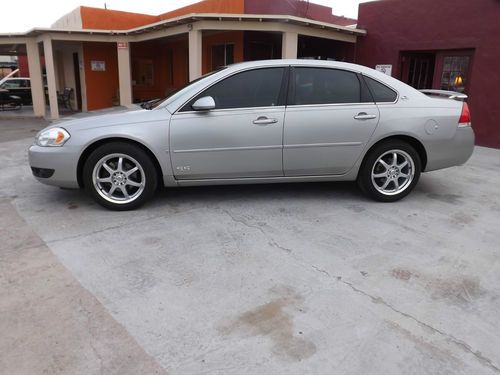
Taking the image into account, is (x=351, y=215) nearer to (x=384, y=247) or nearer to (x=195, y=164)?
(x=384, y=247)

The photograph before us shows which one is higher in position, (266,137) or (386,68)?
(386,68)

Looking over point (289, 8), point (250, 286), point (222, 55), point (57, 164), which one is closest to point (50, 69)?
point (222, 55)

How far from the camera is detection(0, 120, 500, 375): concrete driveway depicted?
237 centimetres

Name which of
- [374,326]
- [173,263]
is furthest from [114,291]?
[374,326]

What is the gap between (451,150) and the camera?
4977 millimetres

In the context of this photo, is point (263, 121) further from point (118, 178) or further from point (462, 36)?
point (462, 36)

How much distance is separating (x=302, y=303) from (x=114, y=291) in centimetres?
133

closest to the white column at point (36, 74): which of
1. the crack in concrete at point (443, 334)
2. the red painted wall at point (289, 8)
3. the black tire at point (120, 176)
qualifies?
the red painted wall at point (289, 8)

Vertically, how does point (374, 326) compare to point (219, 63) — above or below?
below

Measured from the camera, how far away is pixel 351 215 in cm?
455

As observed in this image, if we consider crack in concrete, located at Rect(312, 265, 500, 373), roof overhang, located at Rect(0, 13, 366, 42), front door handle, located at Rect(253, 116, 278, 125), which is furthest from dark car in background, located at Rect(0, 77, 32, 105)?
crack in concrete, located at Rect(312, 265, 500, 373)

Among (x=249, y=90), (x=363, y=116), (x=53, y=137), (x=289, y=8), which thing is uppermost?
(x=289, y=8)

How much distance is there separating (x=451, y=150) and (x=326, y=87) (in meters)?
1.67

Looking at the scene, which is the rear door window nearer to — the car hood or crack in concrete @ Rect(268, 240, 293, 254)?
the car hood
